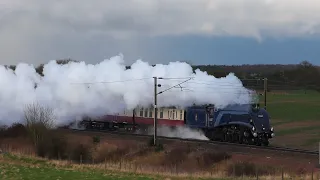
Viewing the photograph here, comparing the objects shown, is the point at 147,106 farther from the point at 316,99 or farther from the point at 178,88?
the point at 316,99

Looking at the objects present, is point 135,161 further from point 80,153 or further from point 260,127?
point 260,127

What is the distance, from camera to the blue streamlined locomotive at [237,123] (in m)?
48.4

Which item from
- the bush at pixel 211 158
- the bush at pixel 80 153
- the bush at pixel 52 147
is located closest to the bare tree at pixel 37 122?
the bush at pixel 52 147

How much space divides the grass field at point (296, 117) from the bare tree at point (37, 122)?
29.7 m

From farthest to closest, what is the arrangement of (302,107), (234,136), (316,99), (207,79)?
(316,99) → (302,107) → (207,79) → (234,136)

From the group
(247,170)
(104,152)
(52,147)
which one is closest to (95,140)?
(104,152)

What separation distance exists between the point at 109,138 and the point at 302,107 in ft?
184

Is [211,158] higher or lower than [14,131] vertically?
lower

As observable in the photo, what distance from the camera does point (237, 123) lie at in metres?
49.0

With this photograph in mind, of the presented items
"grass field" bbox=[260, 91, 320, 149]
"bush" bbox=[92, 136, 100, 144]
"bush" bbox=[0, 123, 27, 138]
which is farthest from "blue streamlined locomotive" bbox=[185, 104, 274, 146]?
"bush" bbox=[0, 123, 27, 138]

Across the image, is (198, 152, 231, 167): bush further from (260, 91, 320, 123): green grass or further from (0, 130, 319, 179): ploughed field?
(260, 91, 320, 123): green grass

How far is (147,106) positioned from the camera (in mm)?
62562

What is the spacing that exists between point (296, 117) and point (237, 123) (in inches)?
1841

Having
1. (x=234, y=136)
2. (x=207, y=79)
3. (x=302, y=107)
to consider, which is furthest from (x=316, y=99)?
(x=234, y=136)
